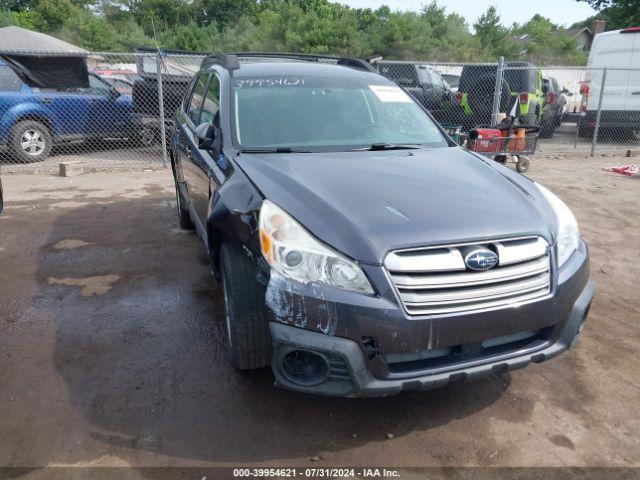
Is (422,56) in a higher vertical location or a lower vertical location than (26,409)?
higher

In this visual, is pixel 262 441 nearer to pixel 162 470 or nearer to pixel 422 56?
pixel 162 470

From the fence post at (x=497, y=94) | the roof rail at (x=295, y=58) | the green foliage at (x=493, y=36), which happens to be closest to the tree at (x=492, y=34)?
the green foliage at (x=493, y=36)

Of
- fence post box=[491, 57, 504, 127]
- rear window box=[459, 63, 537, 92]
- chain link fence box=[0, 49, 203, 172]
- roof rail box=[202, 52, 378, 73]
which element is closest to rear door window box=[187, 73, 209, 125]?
roof rail box=[202, 52, 378, 73]

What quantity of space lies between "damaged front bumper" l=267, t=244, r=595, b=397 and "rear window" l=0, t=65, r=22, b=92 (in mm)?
8950

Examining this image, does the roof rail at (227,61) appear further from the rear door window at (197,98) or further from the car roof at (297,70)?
the rear door window at (197,98)

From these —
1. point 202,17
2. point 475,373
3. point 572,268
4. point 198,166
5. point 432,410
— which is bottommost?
point 432,410

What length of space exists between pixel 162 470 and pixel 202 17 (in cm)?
6038

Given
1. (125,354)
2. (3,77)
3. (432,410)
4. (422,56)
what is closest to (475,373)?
(432,410)

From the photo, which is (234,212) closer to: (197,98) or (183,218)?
(197,98)

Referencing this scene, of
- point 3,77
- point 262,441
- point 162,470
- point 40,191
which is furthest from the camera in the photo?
point 3,77

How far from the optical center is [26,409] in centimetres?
285

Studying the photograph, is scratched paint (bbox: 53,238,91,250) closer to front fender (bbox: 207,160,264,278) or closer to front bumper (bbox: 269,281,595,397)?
front fender (bbox: 207,160,264,278)

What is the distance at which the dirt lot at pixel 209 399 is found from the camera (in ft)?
8.43

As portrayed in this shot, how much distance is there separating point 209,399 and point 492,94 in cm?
1031
